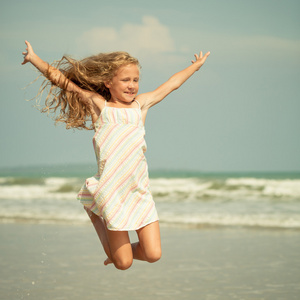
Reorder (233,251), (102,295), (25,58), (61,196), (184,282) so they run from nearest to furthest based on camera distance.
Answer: (25,58) < (102,295) < (184,282) < (233,251) < (61,196)

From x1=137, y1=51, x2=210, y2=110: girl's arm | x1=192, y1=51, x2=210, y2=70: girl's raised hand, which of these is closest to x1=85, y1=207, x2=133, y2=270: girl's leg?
x1=137, y1=51, x2=210, y2=110: girl's arm

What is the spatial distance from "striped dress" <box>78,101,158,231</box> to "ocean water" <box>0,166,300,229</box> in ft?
10.1

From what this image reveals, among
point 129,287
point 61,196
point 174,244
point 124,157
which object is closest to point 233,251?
point 174,244

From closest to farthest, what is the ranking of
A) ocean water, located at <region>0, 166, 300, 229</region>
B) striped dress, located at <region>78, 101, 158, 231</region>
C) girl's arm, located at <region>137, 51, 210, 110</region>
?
striped dress, located at <region>78, 101, 158, 231</region>
girl's arm, located at <region>137, 51, 210, 110</region>
ocean water, located at <region>0, 166, 300, 229</region>

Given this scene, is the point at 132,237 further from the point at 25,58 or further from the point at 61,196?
the point at 61,196

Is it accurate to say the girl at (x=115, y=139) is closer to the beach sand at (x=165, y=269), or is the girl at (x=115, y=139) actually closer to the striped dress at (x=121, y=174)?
the striped dress at (x=121, y=174)

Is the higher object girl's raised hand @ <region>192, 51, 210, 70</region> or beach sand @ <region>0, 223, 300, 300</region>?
girl's raised hand @ <region>192, 51, 210, 70</region>

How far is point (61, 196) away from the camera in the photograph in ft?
57.3

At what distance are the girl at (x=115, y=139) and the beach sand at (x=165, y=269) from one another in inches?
53.5

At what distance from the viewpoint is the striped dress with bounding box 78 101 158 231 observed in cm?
454

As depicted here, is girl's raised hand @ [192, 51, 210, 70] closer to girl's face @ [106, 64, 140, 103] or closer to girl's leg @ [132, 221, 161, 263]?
girl's face @ [106, 64, 140, 103]

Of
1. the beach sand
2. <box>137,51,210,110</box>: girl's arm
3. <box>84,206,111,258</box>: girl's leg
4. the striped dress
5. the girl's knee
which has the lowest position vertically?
the beach sand

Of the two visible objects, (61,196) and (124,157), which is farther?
(61,196)

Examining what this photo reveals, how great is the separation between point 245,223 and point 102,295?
5445 mm
